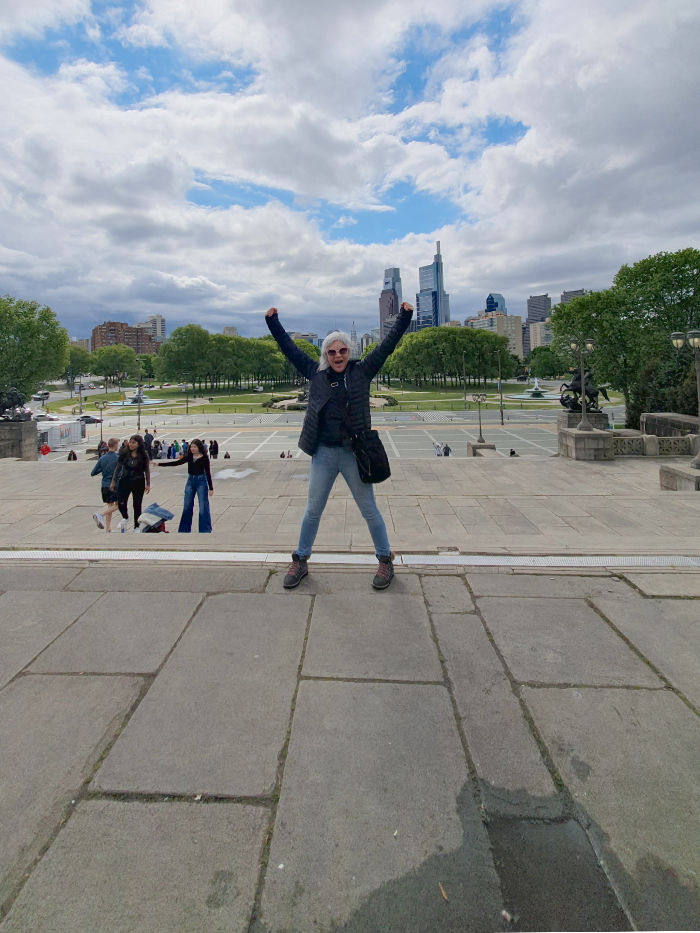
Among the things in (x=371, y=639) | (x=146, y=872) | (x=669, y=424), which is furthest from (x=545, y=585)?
(x=669, y=424)

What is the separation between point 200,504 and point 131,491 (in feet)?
3.33

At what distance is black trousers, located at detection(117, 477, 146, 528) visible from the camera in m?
6.58

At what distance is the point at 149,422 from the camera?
51312mm

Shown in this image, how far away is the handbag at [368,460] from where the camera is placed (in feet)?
11.3

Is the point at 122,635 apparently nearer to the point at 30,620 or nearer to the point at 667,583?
the point at 30,620

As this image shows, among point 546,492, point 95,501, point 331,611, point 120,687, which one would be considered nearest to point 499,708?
point 331,611

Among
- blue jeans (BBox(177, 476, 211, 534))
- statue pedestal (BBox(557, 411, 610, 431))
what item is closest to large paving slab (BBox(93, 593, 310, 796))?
blue jeans (BBox(177, 476, 211, 534))

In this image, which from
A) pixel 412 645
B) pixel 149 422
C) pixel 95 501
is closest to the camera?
pixel 412 645

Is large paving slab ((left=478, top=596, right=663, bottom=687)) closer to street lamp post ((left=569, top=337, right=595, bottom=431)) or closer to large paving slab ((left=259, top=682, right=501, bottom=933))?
large paving slab ((left=259, top=682, right=501, bottom=933))

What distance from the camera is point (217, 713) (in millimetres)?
2211

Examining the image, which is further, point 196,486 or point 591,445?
point 591,445

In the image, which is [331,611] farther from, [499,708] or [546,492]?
[546,492]

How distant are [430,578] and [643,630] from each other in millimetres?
1393

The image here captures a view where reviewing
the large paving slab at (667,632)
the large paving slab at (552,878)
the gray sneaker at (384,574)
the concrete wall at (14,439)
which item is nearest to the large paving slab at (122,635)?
the gray sneaker at (384,574)
